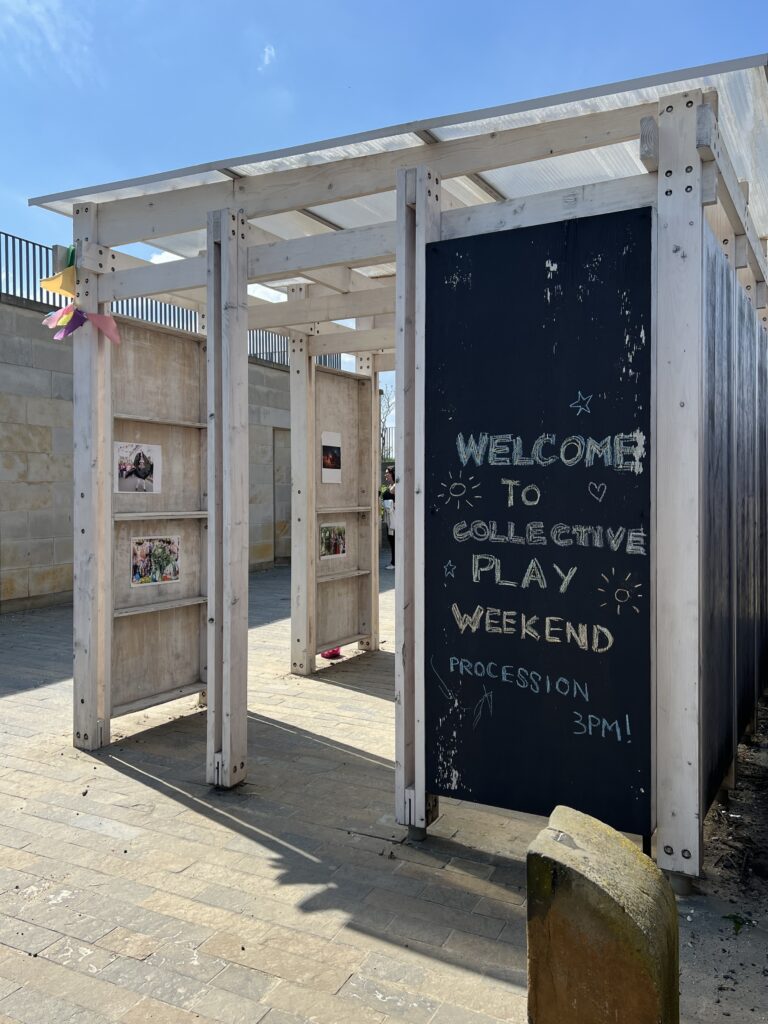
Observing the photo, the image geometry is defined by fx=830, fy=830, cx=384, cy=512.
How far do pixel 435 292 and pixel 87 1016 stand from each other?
10.4 feet

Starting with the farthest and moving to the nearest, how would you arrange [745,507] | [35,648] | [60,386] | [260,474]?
[260,474] < [60,386] < [35,648] < [745,507]

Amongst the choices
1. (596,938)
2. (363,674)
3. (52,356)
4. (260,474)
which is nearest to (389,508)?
(260,474)

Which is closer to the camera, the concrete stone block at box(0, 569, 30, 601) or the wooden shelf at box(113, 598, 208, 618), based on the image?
the wooden shelf at box(113, 598, 208, 618)

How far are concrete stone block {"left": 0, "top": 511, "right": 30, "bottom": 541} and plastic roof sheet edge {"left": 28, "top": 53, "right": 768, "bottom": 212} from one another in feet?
21.2

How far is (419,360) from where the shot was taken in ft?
12.9

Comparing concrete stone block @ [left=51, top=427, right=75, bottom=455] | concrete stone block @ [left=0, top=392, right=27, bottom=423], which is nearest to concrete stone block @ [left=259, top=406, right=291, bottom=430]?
concrete stone block @ [left=51, top=427, right=75, bottom=455]

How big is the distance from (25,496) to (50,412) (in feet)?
4.07

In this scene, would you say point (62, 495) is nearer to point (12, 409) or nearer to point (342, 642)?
point (12, 409)

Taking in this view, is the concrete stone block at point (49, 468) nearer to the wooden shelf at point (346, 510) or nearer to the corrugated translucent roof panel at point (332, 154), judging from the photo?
the wooden shelf at point (346, 510)

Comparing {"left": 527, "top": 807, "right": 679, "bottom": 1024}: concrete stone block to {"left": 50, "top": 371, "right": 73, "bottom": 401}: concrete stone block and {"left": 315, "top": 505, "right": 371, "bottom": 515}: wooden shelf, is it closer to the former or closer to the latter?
{"left": 315, "top": 505, "right": 371, "bottom": 515}: wooden shelf

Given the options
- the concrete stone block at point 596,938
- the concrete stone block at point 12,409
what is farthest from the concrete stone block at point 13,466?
the concrete stone block at point 596,938

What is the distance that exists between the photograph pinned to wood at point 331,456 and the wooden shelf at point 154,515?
74.1 inches

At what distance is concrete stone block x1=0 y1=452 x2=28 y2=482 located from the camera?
11.0 meters

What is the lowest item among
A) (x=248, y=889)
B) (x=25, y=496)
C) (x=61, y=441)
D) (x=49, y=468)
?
(x=248, y=889)
